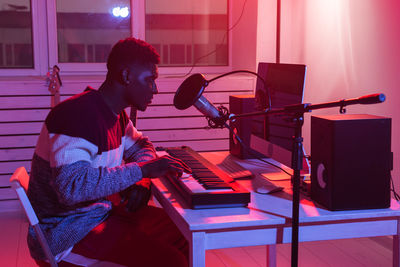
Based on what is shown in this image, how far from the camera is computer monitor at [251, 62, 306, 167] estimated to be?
69.2 inches

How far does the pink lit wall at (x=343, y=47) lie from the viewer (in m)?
2.90

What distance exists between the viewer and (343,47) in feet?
10.9

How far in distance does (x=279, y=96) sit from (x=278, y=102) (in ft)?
0.09

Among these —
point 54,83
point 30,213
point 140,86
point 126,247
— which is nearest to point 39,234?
point 30,213

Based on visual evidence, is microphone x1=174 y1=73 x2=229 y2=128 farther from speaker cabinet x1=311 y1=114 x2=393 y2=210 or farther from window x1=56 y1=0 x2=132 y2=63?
window x1=56 y1=0 x2=132 y2=63

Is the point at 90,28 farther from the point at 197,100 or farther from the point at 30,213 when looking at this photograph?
the point at 30,213

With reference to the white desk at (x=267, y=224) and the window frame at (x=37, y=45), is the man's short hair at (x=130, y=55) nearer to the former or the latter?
the white desk at (x=267, y=224)

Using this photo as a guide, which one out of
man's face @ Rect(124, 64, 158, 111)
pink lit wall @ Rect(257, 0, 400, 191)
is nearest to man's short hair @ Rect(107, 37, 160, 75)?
man's face @ Rect(124, 64, 158, 111)

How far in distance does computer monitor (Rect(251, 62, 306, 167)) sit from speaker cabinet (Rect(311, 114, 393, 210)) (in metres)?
0.27

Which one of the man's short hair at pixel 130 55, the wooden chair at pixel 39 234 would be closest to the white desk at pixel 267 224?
the wooden chair at pixel 39 234

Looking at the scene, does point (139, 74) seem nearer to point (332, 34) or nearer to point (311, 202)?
point (311, 202)

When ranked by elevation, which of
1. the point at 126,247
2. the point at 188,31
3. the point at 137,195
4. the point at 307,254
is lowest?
the point at 307,254

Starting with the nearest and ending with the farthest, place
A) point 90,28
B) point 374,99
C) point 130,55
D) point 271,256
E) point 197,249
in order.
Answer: point 374,99 → point 197,249 → point 130,55 → point 271,256 → point 90,28

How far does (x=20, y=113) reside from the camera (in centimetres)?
380
